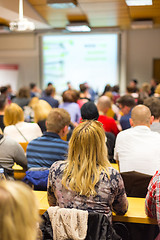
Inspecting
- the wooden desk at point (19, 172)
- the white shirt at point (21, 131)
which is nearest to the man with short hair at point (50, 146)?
the wooden desk at point (19, 172)

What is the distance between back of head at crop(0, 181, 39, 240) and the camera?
2.87ft

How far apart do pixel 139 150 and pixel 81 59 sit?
34.5ft

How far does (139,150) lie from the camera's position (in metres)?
2.83

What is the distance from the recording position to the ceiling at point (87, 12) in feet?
25.8

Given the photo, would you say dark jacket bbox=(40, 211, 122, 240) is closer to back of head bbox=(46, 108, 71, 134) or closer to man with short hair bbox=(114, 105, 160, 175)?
man with short hair bbox=(114, 105, 160, 175)

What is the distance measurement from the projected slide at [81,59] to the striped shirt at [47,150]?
10062 millimetres

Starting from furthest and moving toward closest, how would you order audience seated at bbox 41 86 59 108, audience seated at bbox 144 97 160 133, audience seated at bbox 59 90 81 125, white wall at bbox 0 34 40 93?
white wall at bbox 0 34 40 93 < audience seated at bbox 41 86 59 108 < audience seated at bbox 59 90 81 125 < audience seated at bbox 144 97 160 133

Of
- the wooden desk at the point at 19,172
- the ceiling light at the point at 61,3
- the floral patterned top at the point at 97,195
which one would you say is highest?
the ceiling light at the point at 61,3

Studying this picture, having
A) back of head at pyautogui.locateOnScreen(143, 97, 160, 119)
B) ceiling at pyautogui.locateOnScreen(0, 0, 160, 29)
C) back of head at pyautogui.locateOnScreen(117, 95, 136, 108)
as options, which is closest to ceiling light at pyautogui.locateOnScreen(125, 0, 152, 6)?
ceiling at pyautogui.locateOnScreen(0, 0, 160, 29)

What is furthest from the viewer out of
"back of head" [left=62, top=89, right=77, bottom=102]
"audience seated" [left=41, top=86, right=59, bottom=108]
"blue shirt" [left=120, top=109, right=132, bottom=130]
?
"audience seated" [left=41, top=86, right=59, bottom=108]

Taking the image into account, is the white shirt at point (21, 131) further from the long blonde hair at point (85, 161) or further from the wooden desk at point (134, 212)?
the long blonde hair at point (85, 161)

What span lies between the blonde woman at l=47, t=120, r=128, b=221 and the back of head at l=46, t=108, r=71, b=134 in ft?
3.39

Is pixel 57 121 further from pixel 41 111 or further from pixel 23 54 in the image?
pixel 23 54

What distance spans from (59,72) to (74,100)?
7.44m
